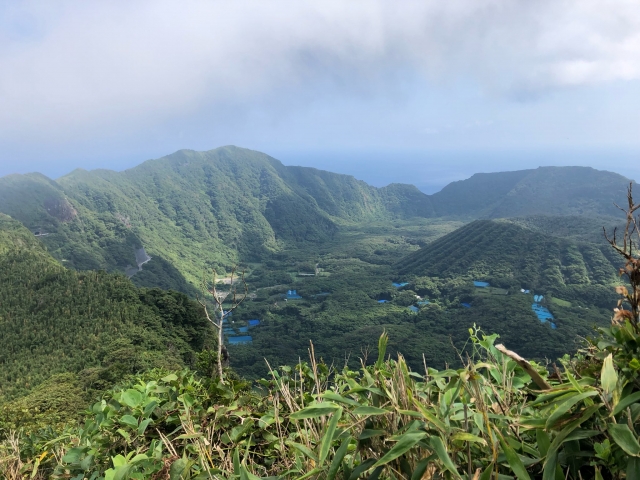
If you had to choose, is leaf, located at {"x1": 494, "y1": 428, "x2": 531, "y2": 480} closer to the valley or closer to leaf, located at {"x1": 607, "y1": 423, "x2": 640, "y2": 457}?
leaf, located at {"x1": 607, "y1": 423, "x2": 640, "y2": 457}

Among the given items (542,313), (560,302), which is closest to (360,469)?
(542,313)

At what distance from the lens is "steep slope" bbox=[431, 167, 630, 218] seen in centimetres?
10062

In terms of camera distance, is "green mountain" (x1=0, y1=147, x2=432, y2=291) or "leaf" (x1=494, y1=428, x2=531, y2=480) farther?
"green mountain" (x1=0, y1=147, x2=432, y2=291)

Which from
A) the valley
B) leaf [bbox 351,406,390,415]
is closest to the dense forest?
leaf [bbox 351,406,390,415]

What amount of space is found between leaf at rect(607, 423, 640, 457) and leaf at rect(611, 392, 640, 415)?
0.10ft

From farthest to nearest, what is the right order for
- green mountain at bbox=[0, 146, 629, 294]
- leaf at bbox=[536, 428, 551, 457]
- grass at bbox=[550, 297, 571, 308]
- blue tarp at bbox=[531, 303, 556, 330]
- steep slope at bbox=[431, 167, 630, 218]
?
steep slope at bbox=[431, 167, 630, 218] → green mountain at bbox=[0, 146, 629, 294] → grass at bbox=[550, 297, 571, 308] → blue tarp at bbox=[531, 303, 556, 330] → leaf at bbox=[536, 428, 551, 457]

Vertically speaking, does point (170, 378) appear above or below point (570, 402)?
below

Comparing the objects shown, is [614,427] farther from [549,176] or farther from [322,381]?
[549,176]

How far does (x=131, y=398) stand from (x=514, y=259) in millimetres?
67801

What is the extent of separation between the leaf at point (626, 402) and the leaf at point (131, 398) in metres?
1.47

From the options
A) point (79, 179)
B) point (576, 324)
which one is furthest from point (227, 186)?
point (576, 324)

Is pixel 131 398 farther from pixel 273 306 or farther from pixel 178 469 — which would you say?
pixel 273 306

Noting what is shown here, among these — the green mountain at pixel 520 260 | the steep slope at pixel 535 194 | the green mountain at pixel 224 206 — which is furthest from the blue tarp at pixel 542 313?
the steep slope at pixel 535 194

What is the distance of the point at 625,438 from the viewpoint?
0.66 m
